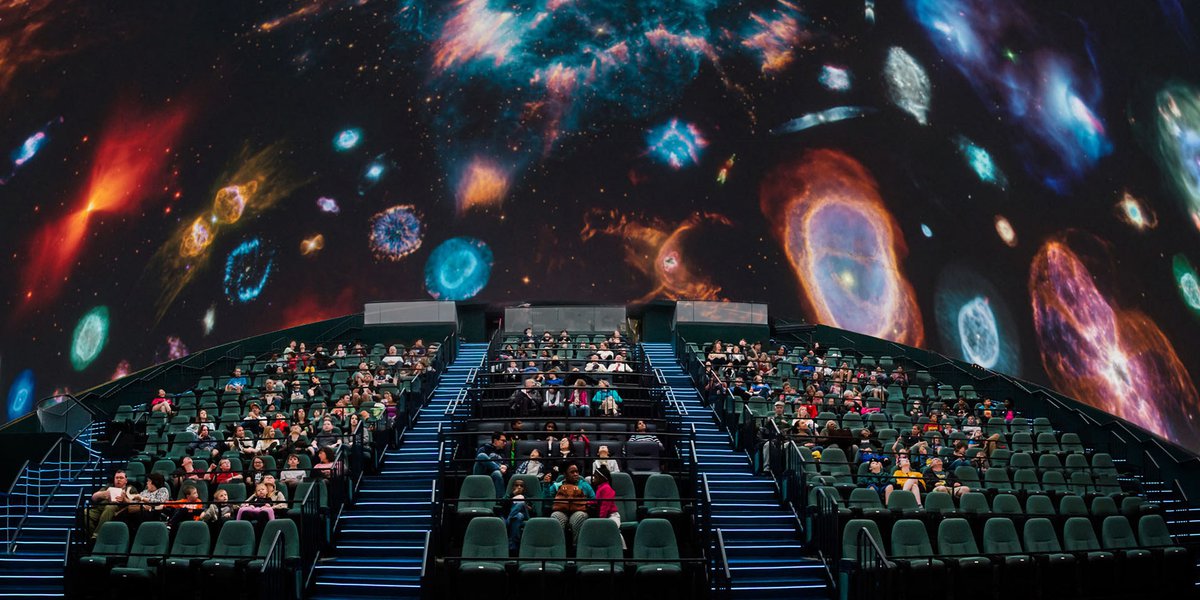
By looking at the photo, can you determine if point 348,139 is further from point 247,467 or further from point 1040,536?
point 1040,536

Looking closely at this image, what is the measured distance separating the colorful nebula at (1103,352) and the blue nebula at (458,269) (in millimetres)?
Answer: 16831

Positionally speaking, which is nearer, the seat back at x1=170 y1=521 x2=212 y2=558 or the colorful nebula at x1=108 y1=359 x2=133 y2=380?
the seat back at x1=170 y1=521 x2=212 y2=558

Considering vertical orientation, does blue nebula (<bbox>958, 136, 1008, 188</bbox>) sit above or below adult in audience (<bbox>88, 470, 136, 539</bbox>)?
below

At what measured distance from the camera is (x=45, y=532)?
51.5ft

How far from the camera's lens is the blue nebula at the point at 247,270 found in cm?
3166

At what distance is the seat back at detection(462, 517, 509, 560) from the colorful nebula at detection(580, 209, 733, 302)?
24.2 m

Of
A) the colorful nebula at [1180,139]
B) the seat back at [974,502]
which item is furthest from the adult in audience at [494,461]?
the colorful nebula at [1180,139]

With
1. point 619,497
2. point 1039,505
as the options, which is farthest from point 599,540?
point 1039,505

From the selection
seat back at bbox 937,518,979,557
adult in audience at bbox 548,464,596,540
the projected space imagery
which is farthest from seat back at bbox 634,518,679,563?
the projected space imagery

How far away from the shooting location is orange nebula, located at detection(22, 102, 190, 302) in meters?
23.9

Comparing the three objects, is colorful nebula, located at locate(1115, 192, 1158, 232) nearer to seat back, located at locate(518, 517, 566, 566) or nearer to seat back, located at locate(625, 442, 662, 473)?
seat back, located at locate(625, 442, 662, 473)

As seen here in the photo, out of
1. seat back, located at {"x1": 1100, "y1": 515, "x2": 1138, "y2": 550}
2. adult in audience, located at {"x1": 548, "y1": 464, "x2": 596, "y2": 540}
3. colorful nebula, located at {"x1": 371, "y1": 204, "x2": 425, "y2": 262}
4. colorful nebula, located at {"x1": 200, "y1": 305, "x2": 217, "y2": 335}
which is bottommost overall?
colorful nebula, located at {"x1": 371, "y1": 204, "x2": 425, "y2": 262}

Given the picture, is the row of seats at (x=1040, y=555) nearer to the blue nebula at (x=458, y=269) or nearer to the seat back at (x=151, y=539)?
the seat back at (x=151, y=539)

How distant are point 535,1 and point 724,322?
10.9 metres
